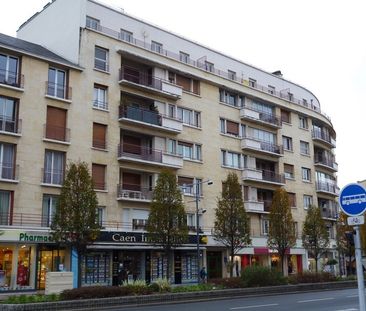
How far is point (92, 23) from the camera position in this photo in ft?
114

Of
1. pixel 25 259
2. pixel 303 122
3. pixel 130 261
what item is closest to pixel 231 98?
pixel 303 122

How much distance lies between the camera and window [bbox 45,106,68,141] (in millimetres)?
30719

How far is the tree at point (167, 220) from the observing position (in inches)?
1105

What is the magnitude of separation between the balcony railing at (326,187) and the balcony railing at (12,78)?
107 ft

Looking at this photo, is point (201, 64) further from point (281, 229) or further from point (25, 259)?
point (25, 259)

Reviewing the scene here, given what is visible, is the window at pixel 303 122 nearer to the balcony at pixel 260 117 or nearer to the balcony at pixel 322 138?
the balcony at pixel 322 138

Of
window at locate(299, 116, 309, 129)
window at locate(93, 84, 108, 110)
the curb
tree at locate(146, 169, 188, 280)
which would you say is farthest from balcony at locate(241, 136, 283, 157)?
the curb

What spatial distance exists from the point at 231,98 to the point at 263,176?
7.65 metres

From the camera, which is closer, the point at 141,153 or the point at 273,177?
the point at 141,153

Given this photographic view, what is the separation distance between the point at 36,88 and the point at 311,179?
30486 mm

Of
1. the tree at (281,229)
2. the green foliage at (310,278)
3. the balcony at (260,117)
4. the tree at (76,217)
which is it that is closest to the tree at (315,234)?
the tree at (281,229)

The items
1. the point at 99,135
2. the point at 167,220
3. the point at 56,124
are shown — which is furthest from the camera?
the point at 99,135

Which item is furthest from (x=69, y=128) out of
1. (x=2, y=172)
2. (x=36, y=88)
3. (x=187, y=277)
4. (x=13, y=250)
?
(x=187, y=277)

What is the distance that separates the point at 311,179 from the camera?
50188mm
